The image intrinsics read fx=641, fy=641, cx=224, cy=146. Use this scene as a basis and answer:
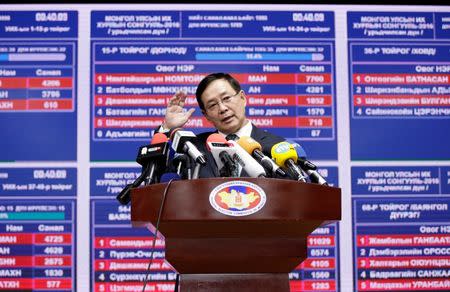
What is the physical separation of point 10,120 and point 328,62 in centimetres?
171

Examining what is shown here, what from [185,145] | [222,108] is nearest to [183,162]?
[185,145]

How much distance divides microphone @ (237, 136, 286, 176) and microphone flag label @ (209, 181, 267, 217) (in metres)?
0.19

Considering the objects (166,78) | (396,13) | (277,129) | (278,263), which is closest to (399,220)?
(277,129)

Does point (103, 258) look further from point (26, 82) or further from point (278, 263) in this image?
point (278, 263)

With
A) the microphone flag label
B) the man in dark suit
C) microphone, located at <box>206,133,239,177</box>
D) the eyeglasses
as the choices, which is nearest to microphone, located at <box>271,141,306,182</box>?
microphone, located at <box>206,133,239,177</box>

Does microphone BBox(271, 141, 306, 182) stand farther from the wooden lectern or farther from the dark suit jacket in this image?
the dark suit jacket

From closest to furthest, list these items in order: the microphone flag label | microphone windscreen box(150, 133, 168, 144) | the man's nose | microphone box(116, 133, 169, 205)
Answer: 1. the microphone flag label
2. microphone box(116, 133, 169, 205)
3. microphone windscreen box(150, 133, 168, 144)
4. the man's nose

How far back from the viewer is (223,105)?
2.19 m

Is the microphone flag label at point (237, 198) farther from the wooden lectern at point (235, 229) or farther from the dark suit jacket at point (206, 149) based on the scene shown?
the dark suit jacket at point (206, 149)

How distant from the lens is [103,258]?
330 centimetres

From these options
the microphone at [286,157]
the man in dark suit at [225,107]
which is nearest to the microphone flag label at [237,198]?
the microphone at [286,157]

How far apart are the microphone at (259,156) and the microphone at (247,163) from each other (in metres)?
0.04

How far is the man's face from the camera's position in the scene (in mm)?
2191

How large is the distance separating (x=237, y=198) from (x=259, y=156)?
9.6 inches
